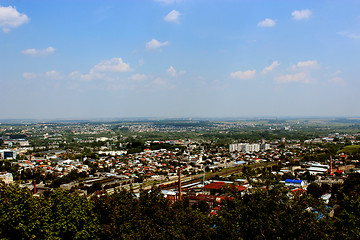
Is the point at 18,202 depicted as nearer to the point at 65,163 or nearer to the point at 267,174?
the point at 267,174

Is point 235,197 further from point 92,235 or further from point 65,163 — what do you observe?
point 65,163

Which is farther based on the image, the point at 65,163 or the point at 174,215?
the point at 65,163

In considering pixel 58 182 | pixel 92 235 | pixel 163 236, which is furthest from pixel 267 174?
pixel 58 182

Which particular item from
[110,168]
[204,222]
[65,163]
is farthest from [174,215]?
[65,163]

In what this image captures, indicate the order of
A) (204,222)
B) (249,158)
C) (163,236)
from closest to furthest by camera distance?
1. (163,236)
2. (204,222)
3. (249,158)

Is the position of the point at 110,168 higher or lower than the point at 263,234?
lower

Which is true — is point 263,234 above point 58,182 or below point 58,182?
above

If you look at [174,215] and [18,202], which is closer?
[18,202]

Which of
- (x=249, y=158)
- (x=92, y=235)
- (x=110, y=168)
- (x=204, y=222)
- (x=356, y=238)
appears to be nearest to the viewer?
(x=356, y=238)

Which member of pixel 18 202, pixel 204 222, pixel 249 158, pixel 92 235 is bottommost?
pixel 249 158
